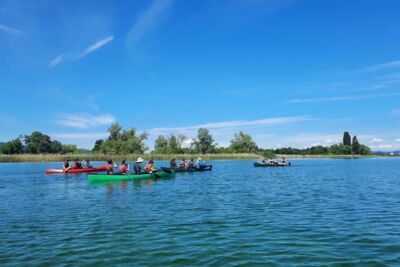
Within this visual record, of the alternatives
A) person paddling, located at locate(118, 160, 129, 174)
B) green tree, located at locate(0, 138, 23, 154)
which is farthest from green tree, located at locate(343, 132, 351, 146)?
person paddling, located at locate(118, 160, 129, 174)

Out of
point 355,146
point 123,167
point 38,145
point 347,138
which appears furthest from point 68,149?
point 355,146

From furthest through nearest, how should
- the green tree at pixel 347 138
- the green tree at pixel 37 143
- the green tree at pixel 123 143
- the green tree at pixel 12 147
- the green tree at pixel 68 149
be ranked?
the green tree at pixel 347 138 < the green tree at pixel 68 149 < the green tree at pixel 37 143 < the green tree at pixel 12 147 < the green tree at pixel 123 143

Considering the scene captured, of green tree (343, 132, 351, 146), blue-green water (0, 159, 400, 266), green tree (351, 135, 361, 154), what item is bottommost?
blue-green water (0, 159, 400, 266)

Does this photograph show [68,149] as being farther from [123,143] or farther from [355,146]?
[355,146]

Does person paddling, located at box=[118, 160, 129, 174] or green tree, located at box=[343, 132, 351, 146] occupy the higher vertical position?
green tree, located at box=[343, 132, 351, 146]

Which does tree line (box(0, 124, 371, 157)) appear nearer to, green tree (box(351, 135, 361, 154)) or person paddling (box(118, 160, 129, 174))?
green tree (box(351, 135, 361, 154))

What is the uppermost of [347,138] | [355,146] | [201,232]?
[347,138]

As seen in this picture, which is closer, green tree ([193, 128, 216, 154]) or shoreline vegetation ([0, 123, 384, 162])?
shoreline vegetation ([0, 123, 384, 162])

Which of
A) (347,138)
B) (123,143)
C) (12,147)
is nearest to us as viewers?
(123,143)

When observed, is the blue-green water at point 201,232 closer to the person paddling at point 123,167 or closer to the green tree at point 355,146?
the person paddling at point 123,167

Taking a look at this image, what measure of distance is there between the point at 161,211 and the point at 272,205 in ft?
18.4

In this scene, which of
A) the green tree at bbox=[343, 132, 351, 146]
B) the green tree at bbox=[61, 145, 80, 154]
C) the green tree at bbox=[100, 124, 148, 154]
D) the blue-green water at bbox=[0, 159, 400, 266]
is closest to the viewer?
the blue-green water at bbox=[0, 159, 400, 266]

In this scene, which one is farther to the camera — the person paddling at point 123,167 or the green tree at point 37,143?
the green tree at point 37,143

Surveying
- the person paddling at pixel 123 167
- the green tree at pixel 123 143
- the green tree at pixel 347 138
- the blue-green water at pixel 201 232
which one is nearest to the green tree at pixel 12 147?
the green tree at pixel 123 143
